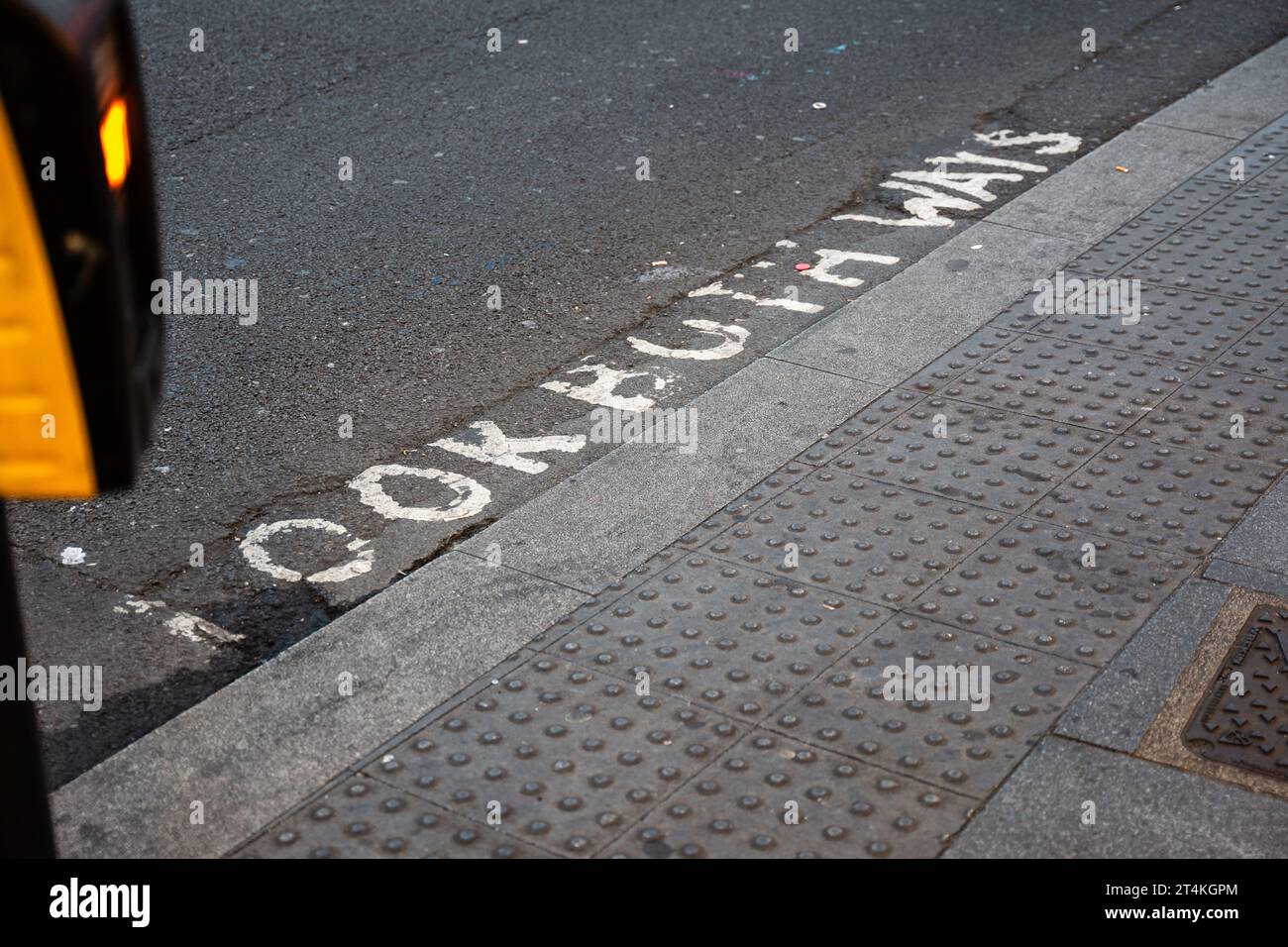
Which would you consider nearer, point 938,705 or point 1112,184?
point 938,705

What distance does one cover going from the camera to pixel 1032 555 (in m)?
4.29

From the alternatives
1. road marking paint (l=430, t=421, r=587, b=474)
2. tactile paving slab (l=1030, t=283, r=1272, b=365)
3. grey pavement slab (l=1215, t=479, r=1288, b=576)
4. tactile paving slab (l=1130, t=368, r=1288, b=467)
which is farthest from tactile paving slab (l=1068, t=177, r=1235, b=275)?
road marking paint (l=430, t=421, r=587, b=474)

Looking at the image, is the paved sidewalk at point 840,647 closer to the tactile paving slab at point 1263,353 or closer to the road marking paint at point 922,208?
the tactile paving slab at point 1263,353

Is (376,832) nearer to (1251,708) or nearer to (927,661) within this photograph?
(927,661)

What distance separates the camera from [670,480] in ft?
15.5

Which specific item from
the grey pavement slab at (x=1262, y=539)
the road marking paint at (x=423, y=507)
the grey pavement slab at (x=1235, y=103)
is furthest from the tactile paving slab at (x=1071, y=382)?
the grey pavement slab at (x=1235, y=103)

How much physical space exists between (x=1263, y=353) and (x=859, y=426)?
158 centimetres

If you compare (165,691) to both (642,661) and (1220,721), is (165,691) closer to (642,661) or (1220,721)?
(642,661)

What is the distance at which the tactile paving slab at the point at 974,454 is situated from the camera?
15.2 ft

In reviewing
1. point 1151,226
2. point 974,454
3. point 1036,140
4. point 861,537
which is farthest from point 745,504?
point 1036,140

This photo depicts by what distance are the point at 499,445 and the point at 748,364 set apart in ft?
3.29

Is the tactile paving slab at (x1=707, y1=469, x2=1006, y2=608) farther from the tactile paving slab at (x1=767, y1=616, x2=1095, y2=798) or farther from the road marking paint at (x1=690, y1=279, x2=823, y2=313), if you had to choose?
the road marking paint at (x1=690, y1=279, x2=823, y2=313)

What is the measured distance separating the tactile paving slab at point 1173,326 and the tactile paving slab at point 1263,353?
0.11 feet
